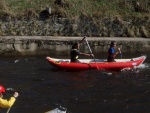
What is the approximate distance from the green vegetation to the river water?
523 centimetres

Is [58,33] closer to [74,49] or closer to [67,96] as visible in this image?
[74,49]

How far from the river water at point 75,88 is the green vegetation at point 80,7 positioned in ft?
17.2

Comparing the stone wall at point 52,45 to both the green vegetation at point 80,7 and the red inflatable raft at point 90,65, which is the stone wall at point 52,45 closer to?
the green vegetation at point 80,7

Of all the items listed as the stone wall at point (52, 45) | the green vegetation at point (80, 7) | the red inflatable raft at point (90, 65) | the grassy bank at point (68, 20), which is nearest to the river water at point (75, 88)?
the red inflatable raft at point (90, 65)

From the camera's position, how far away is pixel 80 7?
94.6 ft

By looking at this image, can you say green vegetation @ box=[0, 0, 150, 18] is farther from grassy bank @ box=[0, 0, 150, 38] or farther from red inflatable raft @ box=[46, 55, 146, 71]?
red inflatable raft @ box=[46, 55, 146, 71]

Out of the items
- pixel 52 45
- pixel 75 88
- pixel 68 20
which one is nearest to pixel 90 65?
pixel 75 88

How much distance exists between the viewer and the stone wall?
25.2 m

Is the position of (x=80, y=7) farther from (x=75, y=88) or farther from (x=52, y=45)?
(x=75, y=88)

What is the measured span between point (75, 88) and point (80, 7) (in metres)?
11.6

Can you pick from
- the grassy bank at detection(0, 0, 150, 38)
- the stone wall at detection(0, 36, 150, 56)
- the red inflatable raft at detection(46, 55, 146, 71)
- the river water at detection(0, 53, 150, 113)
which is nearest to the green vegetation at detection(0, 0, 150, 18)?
the grassy bank at detection(0, 0, 150, 38)

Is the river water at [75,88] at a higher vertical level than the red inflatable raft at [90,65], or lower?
lower

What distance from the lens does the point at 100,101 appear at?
16.2 meters

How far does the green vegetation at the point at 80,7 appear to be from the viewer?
27812 mm
